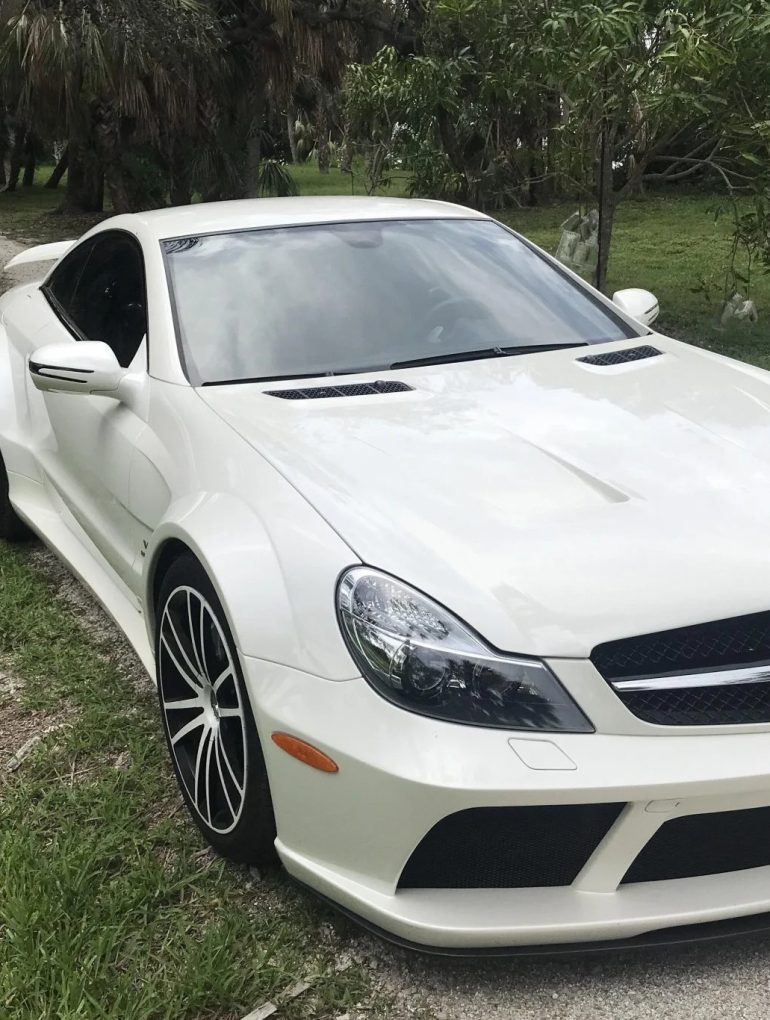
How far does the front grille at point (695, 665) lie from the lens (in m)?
1.85

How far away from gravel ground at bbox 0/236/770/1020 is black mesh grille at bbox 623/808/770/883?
0.20 metres

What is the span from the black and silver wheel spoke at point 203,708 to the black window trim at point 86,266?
2.87 feet

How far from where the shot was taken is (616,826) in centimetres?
180

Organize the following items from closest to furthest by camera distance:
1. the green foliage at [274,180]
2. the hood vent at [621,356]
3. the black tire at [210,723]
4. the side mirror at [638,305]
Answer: the black tire at [210,723]
the hood vent at [621,356]
the side mirror at [638,305]
the green foliage at [274,180]

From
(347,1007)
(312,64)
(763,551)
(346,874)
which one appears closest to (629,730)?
(763,551)

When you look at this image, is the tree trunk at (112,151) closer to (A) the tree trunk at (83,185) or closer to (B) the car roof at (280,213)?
(A) the tree trunk at (83,185)

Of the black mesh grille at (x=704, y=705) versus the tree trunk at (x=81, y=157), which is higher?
the black mesh grille at (x=704, y=705)

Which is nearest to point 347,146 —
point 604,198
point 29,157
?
point 29,157

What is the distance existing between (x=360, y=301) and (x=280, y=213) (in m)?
0.57

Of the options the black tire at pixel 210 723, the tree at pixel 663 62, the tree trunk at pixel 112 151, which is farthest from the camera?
the tree trunk at pixel 112 151

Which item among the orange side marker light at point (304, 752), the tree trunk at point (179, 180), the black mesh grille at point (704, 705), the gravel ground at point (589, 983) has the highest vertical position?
the black mesh grille at point (704, 705)

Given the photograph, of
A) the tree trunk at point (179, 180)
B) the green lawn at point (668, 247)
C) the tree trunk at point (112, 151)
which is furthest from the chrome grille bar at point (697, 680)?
the tree trunk at point (179, 180)

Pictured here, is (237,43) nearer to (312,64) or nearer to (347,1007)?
(312,64)

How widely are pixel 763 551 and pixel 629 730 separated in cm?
44
